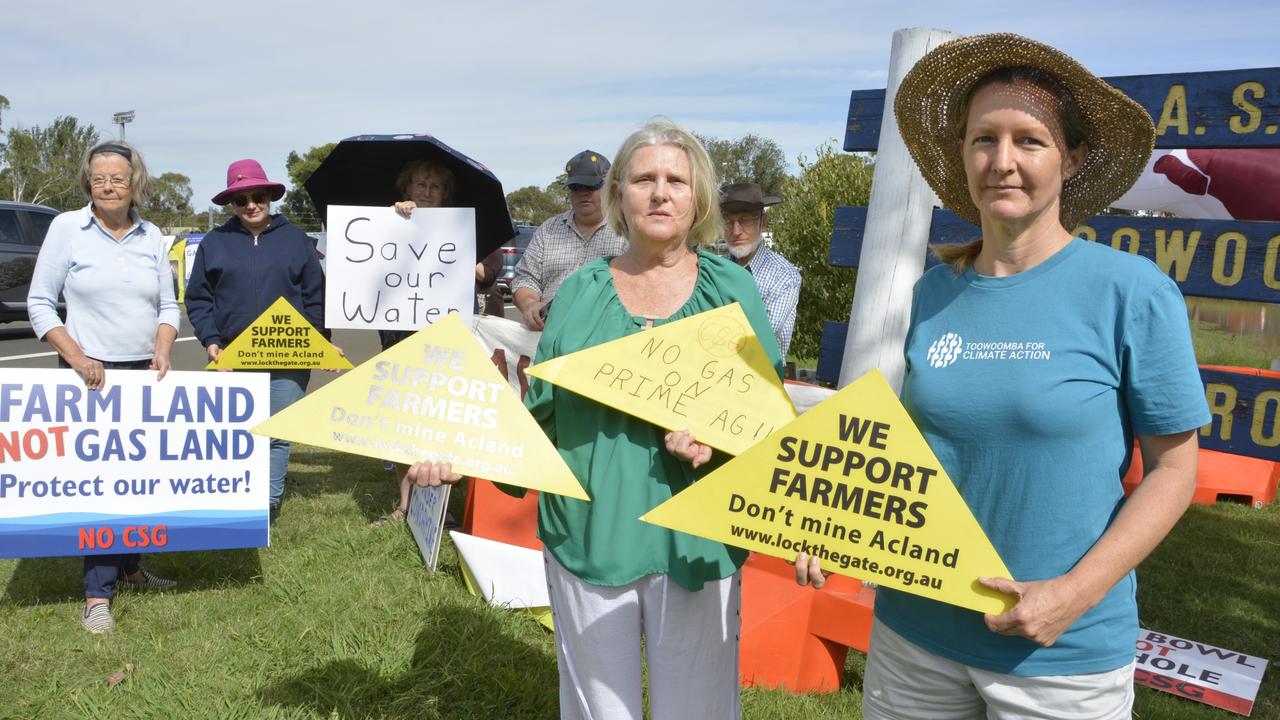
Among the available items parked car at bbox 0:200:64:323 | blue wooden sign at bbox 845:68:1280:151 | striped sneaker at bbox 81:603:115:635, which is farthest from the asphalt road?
blue wooden sign at bbox 845:68:1280:151

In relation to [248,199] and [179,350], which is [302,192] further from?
[248,199]

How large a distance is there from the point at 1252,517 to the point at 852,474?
583cm

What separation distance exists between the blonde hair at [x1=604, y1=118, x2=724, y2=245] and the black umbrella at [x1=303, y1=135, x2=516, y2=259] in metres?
2.76

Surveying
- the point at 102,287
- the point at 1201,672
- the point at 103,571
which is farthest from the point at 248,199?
the point at 1201,672

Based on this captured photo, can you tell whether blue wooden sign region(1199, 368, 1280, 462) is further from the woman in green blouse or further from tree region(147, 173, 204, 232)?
tree region(147, 173, 204, 232)

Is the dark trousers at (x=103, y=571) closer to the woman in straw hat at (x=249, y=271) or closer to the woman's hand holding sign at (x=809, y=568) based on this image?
the woman in straw hat at (x=249, y=271)

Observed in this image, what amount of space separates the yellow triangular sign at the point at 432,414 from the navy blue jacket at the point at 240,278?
9.50 ft

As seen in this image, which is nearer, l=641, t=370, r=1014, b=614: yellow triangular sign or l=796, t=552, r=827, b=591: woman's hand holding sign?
l=641, t=370, r=1014, b=614: yellow triangular sign

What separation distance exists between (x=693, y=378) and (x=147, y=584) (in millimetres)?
3555

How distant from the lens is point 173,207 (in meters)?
A: 62.7

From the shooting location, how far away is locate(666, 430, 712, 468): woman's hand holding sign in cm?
205

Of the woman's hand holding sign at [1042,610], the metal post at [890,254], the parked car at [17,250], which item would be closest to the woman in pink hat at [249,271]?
the metal post at [890,254]

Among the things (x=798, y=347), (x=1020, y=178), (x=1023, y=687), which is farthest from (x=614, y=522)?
(x=798, y=347)

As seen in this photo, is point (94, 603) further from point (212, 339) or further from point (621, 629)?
point (621, 629)
